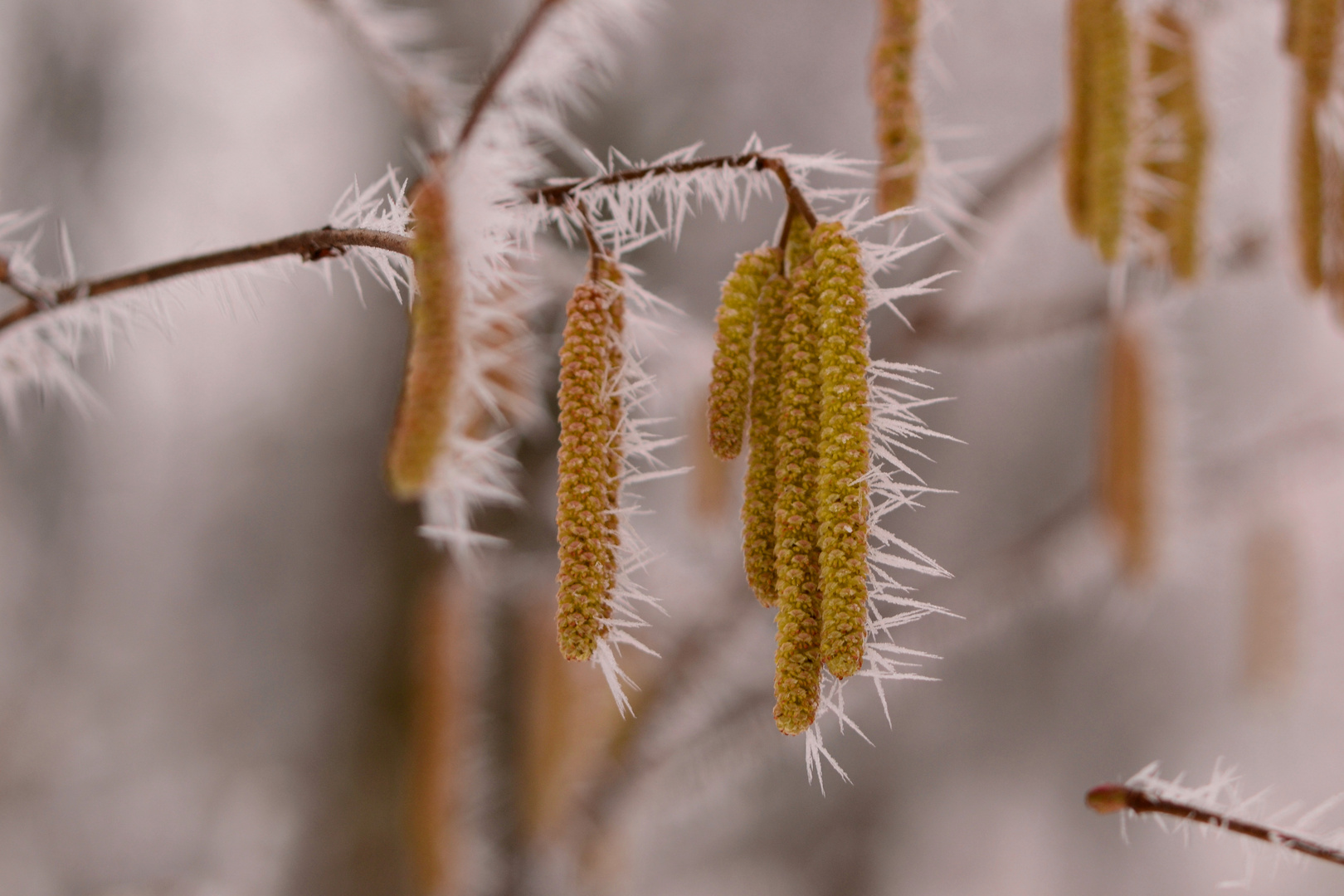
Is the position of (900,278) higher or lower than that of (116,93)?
lower

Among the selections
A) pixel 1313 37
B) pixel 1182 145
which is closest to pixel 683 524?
pixel 1182 145

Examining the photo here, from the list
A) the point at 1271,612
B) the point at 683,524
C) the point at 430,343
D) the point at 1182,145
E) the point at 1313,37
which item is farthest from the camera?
the point at 683,524

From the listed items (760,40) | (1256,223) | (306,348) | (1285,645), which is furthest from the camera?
(760,40)

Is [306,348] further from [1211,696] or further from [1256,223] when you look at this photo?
[1211,696]

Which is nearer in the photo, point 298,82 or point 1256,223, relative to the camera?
point 1256,223

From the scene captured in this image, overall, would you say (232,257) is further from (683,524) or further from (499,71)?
(683,524)

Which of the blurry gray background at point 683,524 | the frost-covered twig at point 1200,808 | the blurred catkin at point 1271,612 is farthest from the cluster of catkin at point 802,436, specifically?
the blurred catkin at point 1271,612

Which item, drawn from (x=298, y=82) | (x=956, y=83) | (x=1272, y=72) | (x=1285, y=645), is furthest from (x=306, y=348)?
(x=1272, y=72)

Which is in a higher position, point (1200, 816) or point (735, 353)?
point (735, 353)

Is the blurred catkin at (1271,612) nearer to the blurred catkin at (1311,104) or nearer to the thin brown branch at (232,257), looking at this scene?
the blurred catkin at (1311,104)
